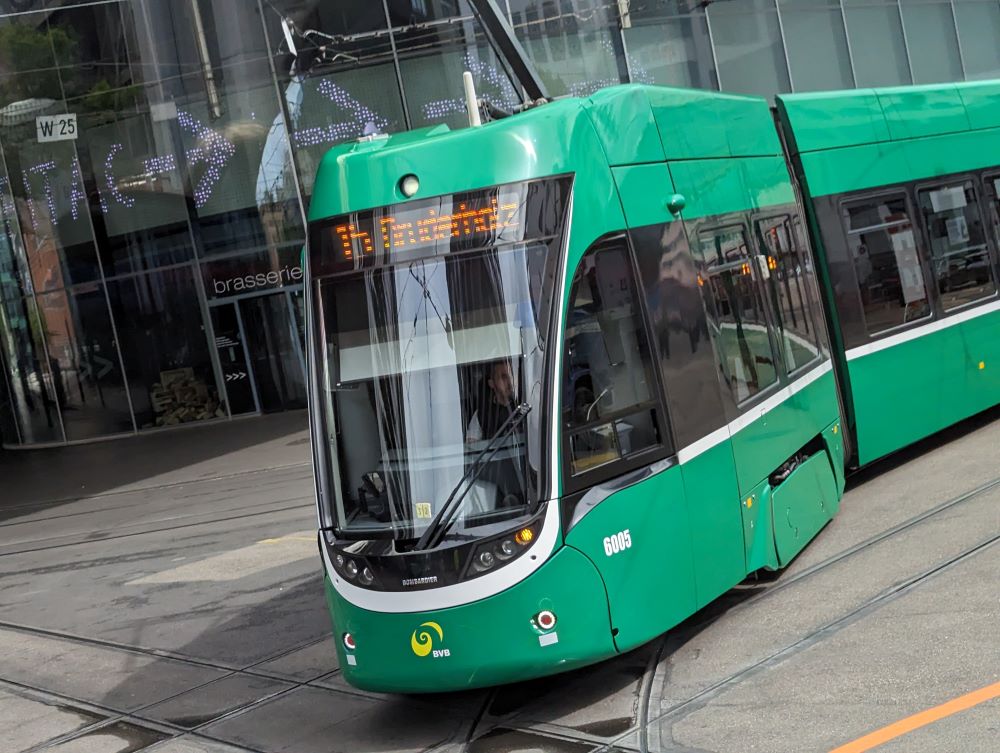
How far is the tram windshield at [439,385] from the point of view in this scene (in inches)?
250

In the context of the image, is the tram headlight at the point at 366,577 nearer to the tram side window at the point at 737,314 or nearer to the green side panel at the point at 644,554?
the green side panel at the point at 644,554

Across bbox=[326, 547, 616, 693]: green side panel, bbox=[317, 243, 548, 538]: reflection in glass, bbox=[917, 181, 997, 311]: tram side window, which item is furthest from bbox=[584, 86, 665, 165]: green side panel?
bbox=[917, 181, 997, 311]: tram side window

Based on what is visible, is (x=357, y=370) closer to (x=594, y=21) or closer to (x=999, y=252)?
(x=999, y=252)

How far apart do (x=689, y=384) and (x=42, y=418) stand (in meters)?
25.6

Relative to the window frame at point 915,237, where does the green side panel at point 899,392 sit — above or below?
below

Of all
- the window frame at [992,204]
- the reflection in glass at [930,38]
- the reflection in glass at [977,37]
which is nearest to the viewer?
the window frame at [992,204]

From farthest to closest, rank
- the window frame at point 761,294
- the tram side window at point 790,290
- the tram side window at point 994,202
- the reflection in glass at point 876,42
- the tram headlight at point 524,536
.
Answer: the reflection in glass at point 876,42
the tram side window at point 994,202
the tram side window at point 790,290
the window frame at point 761,294
the tram headlight at point 524,536

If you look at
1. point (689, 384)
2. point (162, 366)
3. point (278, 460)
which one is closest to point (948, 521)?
point (689, 384)

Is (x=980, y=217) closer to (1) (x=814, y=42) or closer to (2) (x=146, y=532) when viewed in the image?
(2) (x=146, y=532)

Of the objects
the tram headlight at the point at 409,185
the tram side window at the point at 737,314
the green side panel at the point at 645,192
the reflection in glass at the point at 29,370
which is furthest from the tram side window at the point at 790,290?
the reflection in glass at the point at 29,370

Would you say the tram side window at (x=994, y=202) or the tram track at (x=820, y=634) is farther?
the tram side window at (x=994, y=202)

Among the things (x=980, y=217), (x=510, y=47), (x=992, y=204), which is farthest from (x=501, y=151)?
(x=992, y=204)

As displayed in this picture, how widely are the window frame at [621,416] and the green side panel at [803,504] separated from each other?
1.51 metres

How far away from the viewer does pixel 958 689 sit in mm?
5691
